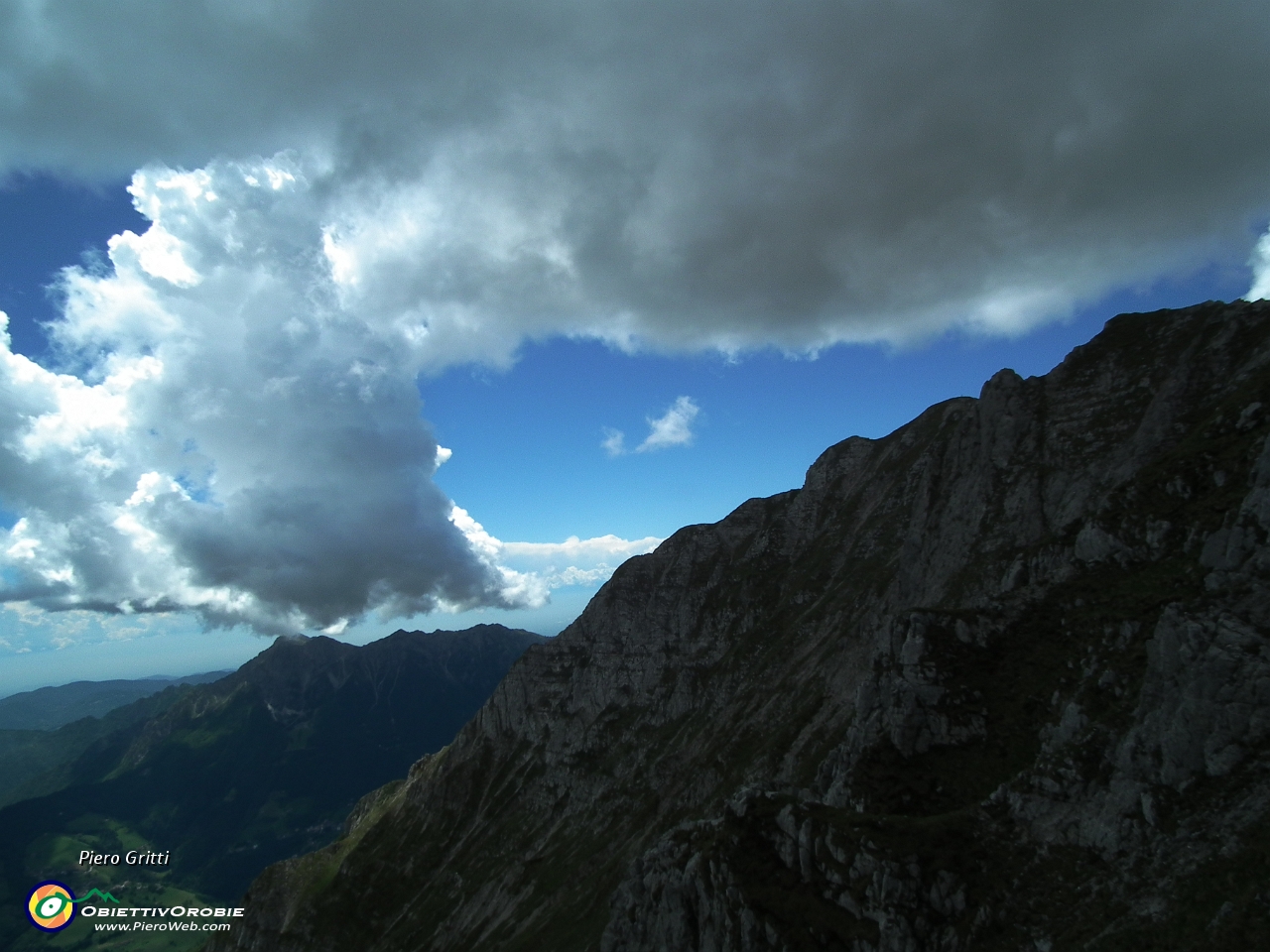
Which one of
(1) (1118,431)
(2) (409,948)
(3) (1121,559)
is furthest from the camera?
(2) (409,948)

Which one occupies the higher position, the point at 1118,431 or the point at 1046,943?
the point at 1118,431

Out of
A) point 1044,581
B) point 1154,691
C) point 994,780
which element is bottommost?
point 994,780

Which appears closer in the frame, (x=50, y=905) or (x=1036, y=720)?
(x=1036, y=720)

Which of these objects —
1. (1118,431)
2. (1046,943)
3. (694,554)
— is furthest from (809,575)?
(1046,943)

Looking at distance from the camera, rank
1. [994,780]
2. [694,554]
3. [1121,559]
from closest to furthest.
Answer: [994,780]
[1121,559]
[694,554]

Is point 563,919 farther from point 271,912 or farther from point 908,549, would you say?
point 271,912

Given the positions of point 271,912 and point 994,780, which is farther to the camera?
point 271,912

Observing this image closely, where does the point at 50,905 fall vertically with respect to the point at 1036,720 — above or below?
below

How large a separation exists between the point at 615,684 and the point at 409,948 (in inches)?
3040

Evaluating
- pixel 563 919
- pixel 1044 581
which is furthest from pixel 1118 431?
pixel 563 919

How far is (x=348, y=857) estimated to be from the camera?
190500mm

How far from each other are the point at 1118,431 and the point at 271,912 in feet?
741

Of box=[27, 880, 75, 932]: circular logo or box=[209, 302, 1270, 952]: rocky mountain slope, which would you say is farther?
box=[27, 880, 75, 932]: circular logo

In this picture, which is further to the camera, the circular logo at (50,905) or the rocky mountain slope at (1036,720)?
the circular logo at (50,905)
